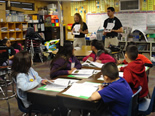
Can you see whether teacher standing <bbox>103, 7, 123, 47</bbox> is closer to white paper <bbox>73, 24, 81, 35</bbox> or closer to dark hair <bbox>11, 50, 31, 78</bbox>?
white paper <bbox>73, 24, 81, 35</bbox>

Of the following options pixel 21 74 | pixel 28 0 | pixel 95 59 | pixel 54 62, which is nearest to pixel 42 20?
pixel 28 0

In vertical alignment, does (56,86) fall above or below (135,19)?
below

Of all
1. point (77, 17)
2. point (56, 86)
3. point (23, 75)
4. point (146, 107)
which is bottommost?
point (146, 107)

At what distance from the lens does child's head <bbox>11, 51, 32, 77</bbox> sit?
207 centimetres

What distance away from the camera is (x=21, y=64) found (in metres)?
2.07

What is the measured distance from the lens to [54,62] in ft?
8.59

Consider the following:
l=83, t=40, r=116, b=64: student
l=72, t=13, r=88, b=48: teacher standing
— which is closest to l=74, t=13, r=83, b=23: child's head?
l=72, t=13, r=88, b=48: teacher standing

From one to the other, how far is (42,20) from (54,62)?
20.7 ft

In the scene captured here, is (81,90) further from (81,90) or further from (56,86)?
(56,86)

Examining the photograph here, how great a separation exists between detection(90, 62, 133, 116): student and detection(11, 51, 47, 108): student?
69 centimetres

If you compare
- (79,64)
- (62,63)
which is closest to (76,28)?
(79,64)

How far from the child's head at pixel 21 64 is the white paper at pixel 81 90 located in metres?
0.56

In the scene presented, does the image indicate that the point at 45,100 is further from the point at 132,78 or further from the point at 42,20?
the point at 42,20

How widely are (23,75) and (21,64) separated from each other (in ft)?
0.41
